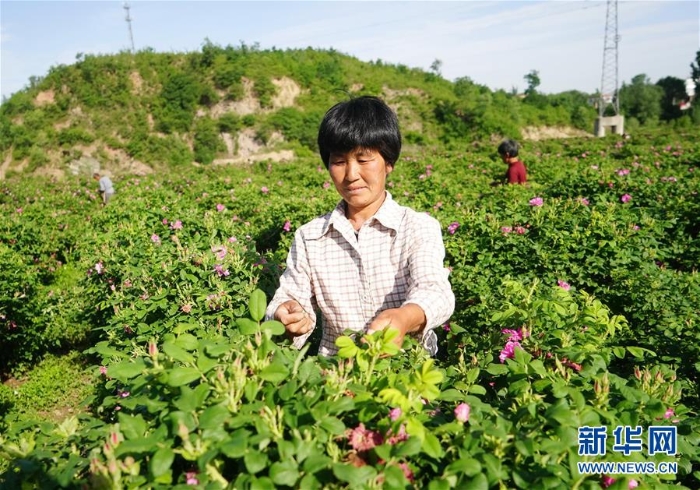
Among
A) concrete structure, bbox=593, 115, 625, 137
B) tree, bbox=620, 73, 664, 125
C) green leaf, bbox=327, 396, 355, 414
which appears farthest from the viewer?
tree, bbox=620, 73, 664, 125

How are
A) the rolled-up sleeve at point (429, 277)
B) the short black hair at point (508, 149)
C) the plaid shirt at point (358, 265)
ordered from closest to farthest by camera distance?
the rolled-up sleeve at point (429, 277) < the plaid shirt at point (358, 265) < the short black hair at point (508, 149)

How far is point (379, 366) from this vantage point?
116 cm

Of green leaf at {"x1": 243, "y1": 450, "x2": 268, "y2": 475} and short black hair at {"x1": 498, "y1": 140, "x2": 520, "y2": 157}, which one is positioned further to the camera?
short black hair at {"x1": 498, "y1": 140, "x2": 520, "y2": 157}

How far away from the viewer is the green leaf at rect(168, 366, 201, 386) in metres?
0.97

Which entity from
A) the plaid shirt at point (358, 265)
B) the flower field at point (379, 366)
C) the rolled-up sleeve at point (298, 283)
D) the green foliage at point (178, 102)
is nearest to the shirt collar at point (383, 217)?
the plaid shirt at point (358, 265)

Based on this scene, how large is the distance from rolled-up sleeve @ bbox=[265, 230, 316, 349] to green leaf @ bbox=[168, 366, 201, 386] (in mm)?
864

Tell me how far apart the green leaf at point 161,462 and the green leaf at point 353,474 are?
0.30 m

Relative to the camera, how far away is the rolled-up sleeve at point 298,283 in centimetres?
193

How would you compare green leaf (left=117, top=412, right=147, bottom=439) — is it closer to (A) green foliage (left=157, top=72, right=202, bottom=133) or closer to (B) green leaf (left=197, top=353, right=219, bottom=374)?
(B) green leaf (left=197, top=353, right=219, bottom=374)

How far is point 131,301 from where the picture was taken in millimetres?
2934

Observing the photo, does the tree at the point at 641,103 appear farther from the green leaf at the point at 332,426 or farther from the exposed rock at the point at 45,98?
the green leaf at the point at 332,426

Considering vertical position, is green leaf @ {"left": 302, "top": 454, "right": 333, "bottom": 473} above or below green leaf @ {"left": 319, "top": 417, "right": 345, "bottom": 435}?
below

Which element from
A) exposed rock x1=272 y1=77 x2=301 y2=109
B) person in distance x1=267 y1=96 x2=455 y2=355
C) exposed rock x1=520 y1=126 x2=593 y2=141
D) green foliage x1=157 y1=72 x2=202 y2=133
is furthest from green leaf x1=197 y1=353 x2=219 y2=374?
exposed rock x1=520 y1=126 x2=593 y2=141

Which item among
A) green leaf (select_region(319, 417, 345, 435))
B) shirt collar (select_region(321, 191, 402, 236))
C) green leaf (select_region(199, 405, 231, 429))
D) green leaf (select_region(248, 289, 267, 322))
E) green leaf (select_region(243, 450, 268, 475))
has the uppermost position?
shirt collar (select_region(321, 191, 402, 236))
